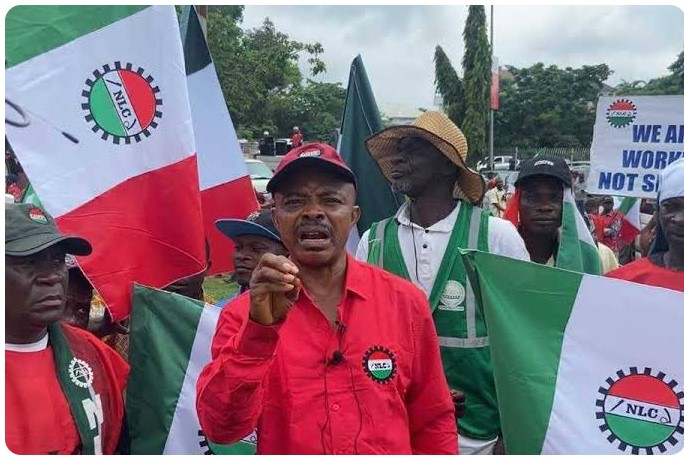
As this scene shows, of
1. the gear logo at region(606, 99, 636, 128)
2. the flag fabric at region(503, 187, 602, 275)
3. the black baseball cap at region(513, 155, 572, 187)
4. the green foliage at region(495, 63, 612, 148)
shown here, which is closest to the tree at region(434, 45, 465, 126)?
the green foliage at region(495, 63, 612, 148)

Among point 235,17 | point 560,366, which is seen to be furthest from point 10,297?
point 235,17

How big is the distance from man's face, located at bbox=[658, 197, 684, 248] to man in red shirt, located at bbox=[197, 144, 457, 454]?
1.33 m

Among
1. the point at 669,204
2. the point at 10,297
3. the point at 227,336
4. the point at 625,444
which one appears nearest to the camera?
the point at 227,336

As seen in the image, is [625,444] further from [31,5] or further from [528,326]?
[31,5]

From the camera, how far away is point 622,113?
5910mm

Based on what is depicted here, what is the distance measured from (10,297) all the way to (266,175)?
1689 centimetres

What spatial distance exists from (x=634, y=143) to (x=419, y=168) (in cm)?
302

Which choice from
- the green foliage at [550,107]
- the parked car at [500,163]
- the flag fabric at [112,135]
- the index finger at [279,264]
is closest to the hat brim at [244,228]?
the flag fabric at [112,135]

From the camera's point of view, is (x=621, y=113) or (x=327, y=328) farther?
(x=621, y=113)

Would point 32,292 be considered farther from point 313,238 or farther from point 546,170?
point 546,170

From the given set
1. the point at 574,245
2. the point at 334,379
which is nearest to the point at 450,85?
the point at 574,245

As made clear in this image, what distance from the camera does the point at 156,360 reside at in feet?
10.7

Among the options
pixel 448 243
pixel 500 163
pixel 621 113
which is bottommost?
pixel 500 163

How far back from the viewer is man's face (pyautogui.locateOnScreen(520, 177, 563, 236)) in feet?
13.2
